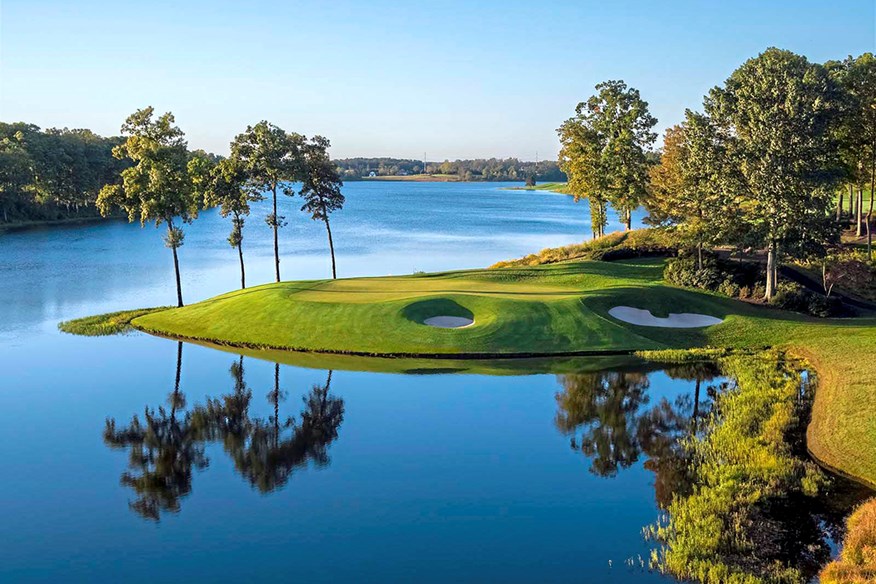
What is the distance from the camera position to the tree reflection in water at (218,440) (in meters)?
22.5

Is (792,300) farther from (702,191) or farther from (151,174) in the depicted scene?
(151,174)

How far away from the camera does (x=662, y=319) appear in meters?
42.9

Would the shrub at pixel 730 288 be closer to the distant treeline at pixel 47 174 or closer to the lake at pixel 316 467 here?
the lake at pixel 316 467

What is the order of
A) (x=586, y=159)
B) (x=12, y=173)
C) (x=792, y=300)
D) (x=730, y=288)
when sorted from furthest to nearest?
(x=12, y=173) < (x=586, y=159) < (x=730, y=288) < (x=792, y=300)

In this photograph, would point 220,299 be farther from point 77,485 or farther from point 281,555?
point 281,555

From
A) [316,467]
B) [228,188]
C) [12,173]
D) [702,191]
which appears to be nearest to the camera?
[316,467]

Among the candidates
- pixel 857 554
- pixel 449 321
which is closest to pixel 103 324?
pixel 449 321

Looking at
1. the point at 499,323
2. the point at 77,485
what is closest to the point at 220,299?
the point at 499,323

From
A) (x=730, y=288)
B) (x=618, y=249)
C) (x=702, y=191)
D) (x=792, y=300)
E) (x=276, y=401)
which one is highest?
(x=702, y=191)

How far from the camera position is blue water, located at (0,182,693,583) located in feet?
58.1

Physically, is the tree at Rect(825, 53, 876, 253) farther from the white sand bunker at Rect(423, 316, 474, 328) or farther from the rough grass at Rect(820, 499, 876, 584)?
the rough grass at Rect(820, 499, 876, 584)

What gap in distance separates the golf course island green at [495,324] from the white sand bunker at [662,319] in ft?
1.11

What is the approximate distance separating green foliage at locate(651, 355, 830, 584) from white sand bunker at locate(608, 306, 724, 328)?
11.3 m

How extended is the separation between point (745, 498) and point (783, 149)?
3017 centimetres
